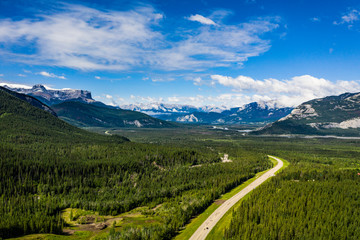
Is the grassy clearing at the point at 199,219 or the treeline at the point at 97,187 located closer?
the grassy clearing at the point at 199,219

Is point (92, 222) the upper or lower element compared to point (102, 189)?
lower

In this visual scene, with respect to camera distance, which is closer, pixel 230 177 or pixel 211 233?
pixel 211 233

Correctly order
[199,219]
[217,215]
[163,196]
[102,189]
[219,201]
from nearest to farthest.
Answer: [199,219] → [217,215] → [219,201] → [163,196] → [102,189]

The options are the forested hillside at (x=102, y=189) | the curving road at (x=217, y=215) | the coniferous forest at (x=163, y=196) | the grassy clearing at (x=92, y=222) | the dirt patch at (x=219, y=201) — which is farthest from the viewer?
the dirt patch at (x=219, y=201)

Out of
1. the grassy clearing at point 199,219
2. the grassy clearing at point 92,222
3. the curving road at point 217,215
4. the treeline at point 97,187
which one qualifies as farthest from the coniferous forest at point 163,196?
the curving road at point 217,215

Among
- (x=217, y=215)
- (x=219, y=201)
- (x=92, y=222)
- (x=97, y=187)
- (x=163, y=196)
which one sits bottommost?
(x=92, y=222)

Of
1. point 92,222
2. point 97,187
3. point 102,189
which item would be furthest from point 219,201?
point 97,187

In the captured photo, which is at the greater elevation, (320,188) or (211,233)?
(320,188)

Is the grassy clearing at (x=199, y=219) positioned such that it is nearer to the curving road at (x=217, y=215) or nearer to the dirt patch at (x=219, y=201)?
the dirt patch at (x=219, y=201)

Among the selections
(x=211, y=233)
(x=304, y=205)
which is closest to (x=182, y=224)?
(x=211, y=233)

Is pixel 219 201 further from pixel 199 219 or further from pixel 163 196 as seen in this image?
Result: pixel 163 196

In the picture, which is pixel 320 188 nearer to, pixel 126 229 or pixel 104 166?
pixel 126 229
